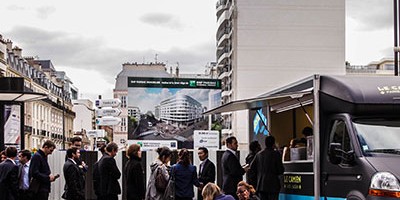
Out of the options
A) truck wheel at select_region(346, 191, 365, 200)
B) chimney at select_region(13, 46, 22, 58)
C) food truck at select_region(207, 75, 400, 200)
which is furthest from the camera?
chimney at select_region(13, 46, 22, 58)

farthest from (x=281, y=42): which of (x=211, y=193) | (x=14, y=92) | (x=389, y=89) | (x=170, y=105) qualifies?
(x=211, y=193)

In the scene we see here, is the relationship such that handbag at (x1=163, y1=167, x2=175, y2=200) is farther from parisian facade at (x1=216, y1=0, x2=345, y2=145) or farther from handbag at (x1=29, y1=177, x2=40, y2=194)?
parisian facade at (x1=216, y1=0, x2=345, y2=145)

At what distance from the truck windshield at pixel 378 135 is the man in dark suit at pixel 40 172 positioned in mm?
5923

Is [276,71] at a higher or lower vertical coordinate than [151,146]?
higher

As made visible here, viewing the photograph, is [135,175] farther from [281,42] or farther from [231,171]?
[281,42]

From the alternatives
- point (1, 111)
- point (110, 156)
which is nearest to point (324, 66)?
point (1, 111)

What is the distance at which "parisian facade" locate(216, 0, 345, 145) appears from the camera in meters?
80.7

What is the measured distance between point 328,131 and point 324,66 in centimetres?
7111

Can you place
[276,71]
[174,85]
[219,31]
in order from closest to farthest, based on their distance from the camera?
[174,85] → [276,71] → [219,31]

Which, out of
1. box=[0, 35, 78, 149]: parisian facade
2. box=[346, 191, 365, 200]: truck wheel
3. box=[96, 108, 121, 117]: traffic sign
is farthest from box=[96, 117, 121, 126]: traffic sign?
box=[0, 35, 78, 149]: parisian facade

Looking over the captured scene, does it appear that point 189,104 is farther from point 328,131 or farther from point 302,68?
point 302,68

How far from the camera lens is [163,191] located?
12.7 metres

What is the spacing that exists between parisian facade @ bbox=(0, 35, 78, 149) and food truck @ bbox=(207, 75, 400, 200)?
66.0 m

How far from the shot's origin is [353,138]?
10.6 metres
